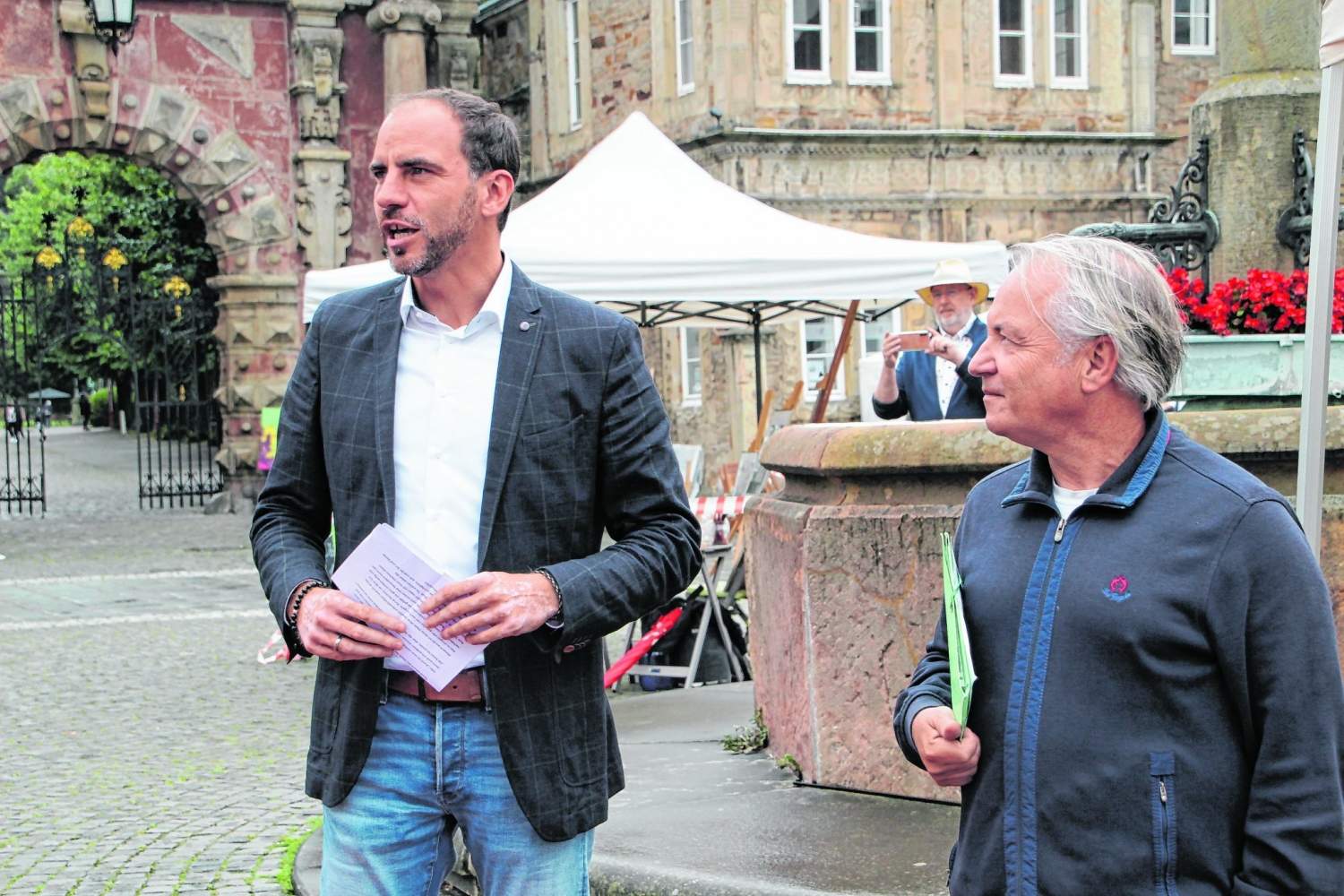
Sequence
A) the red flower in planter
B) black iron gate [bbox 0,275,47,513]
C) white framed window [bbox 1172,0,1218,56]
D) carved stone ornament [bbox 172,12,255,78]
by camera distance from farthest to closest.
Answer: white framed window [bbox 1172,0,1218,56]
carved stone ornament [bbox 172,12,255,78]
black iron gate [bbox 0,275,47,513]
the red flower in planter

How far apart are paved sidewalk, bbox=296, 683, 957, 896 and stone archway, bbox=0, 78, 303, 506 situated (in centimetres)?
1605

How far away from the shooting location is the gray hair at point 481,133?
2963mm

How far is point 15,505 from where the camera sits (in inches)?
1022

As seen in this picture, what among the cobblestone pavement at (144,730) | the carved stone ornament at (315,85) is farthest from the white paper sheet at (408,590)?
the carved stone ornament at (315,85)


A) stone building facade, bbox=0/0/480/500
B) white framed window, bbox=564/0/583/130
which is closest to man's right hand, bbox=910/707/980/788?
stone building facade, bbox=0/0/480/500

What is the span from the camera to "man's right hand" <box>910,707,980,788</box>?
2459mm

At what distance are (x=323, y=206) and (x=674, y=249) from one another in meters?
11.9

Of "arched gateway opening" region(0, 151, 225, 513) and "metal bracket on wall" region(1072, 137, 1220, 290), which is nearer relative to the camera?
"metal bracket on wall" region(1072, 137, 1220, 290)

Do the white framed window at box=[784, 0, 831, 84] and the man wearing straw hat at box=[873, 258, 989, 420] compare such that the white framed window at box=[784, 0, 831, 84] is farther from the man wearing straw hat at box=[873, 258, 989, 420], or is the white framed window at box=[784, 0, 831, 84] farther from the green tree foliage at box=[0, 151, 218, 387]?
the man wearing straw hat at box=[873, 258, 989, 420]

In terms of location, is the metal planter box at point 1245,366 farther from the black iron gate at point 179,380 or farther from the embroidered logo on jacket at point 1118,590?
the black iron gate at point 179,380

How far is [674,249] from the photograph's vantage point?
1059 cm

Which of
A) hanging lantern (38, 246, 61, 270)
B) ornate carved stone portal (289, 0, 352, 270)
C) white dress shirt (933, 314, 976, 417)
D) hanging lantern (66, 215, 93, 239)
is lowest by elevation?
white dress shirt (933, 314, 976, 417)

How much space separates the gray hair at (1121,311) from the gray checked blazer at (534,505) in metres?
0.78

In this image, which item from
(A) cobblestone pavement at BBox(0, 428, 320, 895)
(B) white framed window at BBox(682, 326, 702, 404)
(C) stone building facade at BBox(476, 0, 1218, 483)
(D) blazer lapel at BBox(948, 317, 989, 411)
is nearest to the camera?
(A) cobblestone pavement at BBox(0, 428, 320, 895)
